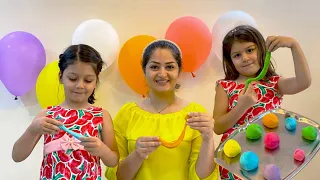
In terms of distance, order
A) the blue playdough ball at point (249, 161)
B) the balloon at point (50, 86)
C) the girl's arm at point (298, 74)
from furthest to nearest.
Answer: the balloon at point (50, 86), the girl's arm at point (298, 74), the blue playdough ball at point (249, 161)

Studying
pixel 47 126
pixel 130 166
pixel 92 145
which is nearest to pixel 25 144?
pixel 47 126

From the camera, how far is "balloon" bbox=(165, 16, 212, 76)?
1768 mm

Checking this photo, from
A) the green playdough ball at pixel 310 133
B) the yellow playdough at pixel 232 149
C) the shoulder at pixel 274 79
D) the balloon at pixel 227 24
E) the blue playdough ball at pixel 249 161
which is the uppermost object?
the balloon at pixel 227 24

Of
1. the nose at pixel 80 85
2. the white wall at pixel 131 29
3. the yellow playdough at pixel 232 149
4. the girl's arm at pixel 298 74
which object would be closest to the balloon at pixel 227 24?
the white wall at pixel 131 29

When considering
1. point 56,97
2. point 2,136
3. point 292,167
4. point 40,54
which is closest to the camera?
point 292,167

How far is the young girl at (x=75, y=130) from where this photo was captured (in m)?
1.18

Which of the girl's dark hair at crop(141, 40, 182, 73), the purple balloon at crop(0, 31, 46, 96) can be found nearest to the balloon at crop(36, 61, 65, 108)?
the purple balloon at crop(0, 31, 46, 96)

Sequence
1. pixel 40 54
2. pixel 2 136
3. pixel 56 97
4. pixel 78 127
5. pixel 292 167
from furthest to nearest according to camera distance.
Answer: pixel 2 136
pixel 40 54
pixel 56 97
pixel 78 127
pixel 292 167

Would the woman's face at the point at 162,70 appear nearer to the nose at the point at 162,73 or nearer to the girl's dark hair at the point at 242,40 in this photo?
the nose at the point at 162,73

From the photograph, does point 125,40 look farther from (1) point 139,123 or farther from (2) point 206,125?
(2) point 206,125

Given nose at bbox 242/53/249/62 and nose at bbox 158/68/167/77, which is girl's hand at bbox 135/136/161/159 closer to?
nose at bbox 158/68/167/77

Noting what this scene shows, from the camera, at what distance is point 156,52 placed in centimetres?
134

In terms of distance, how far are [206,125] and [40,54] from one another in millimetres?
1023

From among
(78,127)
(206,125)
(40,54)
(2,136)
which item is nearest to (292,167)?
(206,125)
